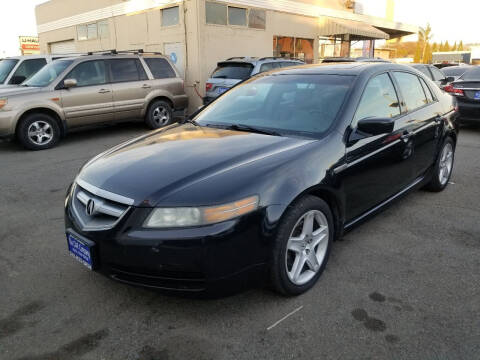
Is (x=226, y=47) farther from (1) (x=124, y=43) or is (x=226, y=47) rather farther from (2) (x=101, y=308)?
(2) (x=101, y=308)

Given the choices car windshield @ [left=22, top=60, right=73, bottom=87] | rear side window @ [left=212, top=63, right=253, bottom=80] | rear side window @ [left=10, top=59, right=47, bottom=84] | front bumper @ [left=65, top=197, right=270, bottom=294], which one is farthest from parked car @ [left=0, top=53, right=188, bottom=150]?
front bumper @ [left=65, top=197, right=270, bottom=294]

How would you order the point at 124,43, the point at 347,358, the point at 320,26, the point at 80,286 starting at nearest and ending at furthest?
the point at 347,358 → the point at 80,286 → the point at 124,43 → the point at 320,26

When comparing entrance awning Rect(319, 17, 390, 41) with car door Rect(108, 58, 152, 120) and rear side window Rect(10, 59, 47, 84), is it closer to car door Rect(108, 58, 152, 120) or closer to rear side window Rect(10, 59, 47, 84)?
car door Rect(108, 58, 152, 120)

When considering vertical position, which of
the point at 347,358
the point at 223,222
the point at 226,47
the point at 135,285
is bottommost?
the point at 347,358

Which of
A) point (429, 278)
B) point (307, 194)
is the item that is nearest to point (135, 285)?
point (307, 194)

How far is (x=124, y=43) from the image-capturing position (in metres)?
16.3

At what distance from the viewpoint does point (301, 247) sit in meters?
2.88

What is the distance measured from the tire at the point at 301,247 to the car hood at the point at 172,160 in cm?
45

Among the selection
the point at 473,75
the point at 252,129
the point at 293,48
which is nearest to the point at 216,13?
the point at 293,48

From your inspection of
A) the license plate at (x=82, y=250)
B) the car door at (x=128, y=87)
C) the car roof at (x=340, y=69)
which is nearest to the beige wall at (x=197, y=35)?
the car door at (x=128, y=87)

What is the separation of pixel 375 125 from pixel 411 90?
143 centimetres

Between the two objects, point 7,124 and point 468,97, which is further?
point 468,97

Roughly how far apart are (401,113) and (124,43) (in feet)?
48.1

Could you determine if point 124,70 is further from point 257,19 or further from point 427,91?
point 257,19
